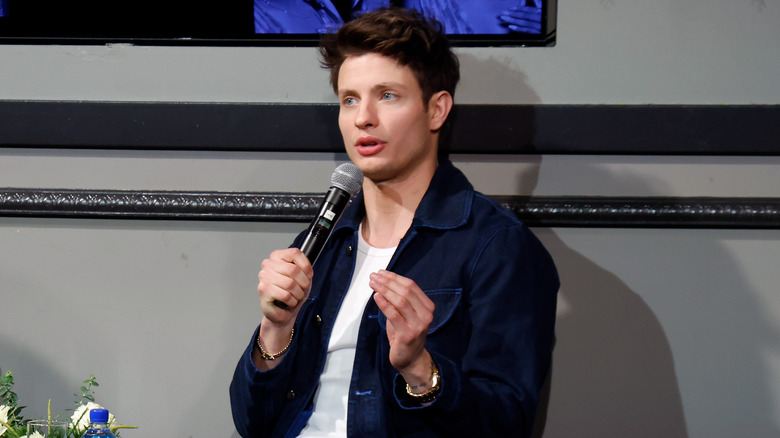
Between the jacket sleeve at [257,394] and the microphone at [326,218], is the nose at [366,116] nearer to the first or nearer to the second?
the microphone at [326,218]

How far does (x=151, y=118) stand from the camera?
1.94m

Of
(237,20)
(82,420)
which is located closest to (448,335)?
(82,420)

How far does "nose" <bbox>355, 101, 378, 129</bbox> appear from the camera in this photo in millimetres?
1524

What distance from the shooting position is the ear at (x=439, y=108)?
161 cm

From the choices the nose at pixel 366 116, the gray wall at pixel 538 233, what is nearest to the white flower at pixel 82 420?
the gray wall at pixel 538 233

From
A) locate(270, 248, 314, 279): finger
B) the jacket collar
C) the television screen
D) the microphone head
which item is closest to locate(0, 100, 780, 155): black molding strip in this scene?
the television screen

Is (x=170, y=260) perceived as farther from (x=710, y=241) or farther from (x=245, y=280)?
(x=710, y=241)

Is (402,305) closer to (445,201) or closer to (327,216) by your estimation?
(327,216)

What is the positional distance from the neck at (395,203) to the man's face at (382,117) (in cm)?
4

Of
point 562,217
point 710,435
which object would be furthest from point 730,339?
point 562,217

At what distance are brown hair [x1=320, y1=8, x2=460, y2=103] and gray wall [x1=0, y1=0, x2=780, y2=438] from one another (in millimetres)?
271

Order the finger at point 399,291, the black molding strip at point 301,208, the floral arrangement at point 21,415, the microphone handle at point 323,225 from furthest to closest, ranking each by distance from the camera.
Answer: the black molding strip at point 301,208 → the floral arrangement at point 21,415 → the microphone handle at point 323,225 → the finger at point 399,291

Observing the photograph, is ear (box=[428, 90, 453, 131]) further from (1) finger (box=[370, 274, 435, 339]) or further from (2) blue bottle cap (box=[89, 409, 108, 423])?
(2) blue bottle cap (box=[89, 409, 108, 423])

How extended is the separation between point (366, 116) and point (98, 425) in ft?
2.38
